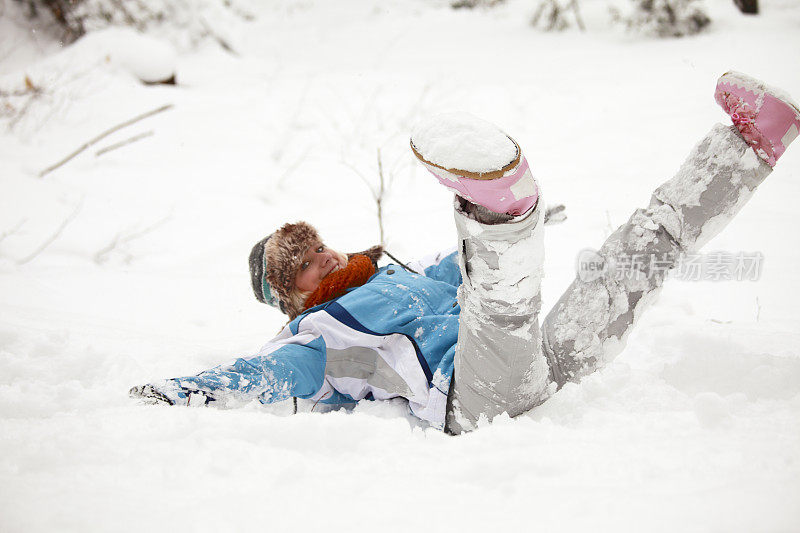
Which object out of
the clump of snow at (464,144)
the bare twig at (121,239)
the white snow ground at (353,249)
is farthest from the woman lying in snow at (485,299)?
the bare twig at (121,239)

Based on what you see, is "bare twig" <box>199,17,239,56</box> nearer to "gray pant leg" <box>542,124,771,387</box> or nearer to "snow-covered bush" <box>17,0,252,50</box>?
"snow-covered bush" <box>17,0,252,50</box>

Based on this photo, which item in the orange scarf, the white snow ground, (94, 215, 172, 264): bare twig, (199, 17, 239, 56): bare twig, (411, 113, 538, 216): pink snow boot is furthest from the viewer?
(199, 17, 239, 56): bare twig

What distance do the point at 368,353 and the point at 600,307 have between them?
0.64 meters

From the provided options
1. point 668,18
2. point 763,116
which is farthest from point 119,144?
point 668,18

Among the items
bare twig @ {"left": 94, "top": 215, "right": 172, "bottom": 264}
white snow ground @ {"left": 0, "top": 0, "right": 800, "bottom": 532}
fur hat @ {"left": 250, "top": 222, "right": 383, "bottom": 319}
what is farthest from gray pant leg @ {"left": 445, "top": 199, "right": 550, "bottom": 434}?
bare twig @ {"left": 94, "top": 215, "right": 172, "bottom": 264}

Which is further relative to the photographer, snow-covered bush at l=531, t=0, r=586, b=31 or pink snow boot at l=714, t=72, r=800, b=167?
snow-covered bush at l=531, t=0, r=586, b=31

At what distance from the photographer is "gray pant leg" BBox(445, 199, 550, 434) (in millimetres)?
974

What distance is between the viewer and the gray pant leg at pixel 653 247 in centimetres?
119

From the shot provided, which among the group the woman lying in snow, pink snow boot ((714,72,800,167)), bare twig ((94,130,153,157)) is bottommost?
bare twig ((94,130,153,157))

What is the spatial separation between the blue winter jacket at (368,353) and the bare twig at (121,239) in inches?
59.4

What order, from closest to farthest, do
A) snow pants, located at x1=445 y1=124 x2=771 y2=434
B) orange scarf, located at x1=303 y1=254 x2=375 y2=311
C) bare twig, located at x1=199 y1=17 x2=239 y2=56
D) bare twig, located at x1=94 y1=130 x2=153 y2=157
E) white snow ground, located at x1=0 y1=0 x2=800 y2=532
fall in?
1. white snow ground, located at x1=0 y1=0 x2=800 y2=532
2. snow pants, located at x1=445 y1=124 x2=771 y2=434
3. orange scarf, located at x1=303 y1=254 x2=375 y2=311
4. bare twig, located at x1=94 y1=130 x2=153 y2=157
5. bare twig, located at x1=199 y1=17 x2=239 y2=56

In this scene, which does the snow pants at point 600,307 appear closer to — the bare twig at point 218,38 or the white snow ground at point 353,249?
the white snow ground at point 353,249

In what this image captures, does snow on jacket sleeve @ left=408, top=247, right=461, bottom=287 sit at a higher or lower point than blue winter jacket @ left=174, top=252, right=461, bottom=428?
lower

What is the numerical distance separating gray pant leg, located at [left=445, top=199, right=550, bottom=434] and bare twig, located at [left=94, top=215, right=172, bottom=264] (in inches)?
79.5
